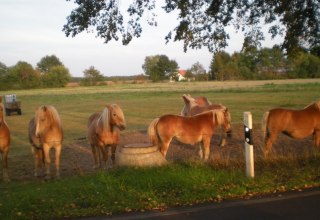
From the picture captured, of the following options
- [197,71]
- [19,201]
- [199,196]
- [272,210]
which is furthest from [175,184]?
[197,71]

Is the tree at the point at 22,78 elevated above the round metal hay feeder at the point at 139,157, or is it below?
above

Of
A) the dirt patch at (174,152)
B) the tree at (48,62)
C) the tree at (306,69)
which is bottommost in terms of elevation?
the dirt patch at (174,152)

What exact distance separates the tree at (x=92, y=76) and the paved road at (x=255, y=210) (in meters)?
123

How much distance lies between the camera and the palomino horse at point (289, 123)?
10773mm

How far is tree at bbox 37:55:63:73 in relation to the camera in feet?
461

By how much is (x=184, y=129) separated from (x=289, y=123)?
9.04ft

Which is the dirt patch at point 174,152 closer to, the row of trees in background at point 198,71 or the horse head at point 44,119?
the horse head at point 44,119

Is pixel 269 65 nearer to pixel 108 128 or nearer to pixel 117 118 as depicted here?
pixel 108 128

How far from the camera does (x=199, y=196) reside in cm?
596

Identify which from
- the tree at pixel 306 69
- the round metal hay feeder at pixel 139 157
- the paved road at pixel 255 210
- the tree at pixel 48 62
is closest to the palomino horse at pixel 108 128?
the round metal hay feeder at pixel 139 157

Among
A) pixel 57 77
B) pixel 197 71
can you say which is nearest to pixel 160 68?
pixel 197 71

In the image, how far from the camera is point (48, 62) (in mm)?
144375

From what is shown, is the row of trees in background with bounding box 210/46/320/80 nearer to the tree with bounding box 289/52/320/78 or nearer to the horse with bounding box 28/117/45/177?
the tree with bounding box 289/52/320/78

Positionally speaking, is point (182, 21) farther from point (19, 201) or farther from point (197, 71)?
point (197, 71)
